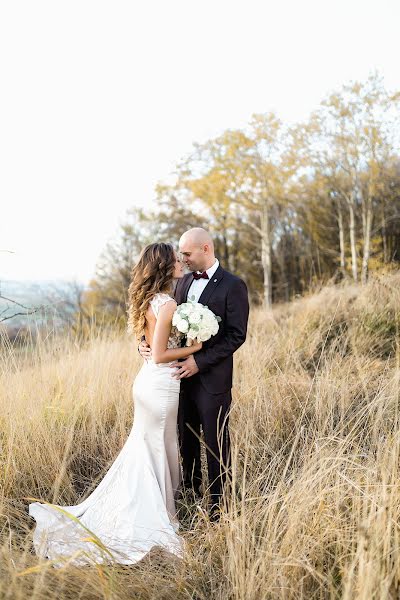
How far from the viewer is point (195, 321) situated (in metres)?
3.23

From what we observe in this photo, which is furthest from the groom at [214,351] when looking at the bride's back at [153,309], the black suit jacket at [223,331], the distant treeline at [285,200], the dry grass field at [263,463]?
the distant treeline at [285,200]

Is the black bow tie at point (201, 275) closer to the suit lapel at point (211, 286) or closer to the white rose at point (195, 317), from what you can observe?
the suit lapel at point (211, 286)

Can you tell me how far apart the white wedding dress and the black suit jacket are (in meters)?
0.23

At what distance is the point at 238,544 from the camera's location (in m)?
2.45

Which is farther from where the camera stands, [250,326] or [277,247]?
[277,247]

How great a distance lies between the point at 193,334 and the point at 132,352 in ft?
9.82

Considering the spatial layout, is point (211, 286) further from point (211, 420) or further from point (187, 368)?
point (211, 420)

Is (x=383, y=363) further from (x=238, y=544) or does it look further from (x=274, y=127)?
(x=274, y=127)

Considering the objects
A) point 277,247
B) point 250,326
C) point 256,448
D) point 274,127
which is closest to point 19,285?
point 256,448

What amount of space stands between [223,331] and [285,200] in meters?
23.1

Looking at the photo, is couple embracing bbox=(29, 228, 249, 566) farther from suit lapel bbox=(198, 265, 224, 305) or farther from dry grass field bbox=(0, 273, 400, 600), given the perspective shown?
dry grass field bbox=(0, 273, 400, 600)

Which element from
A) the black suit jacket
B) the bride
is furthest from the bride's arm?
the black suit jacket

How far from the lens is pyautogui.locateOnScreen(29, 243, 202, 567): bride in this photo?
3291 millimetres

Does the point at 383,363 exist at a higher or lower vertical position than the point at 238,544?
higher
